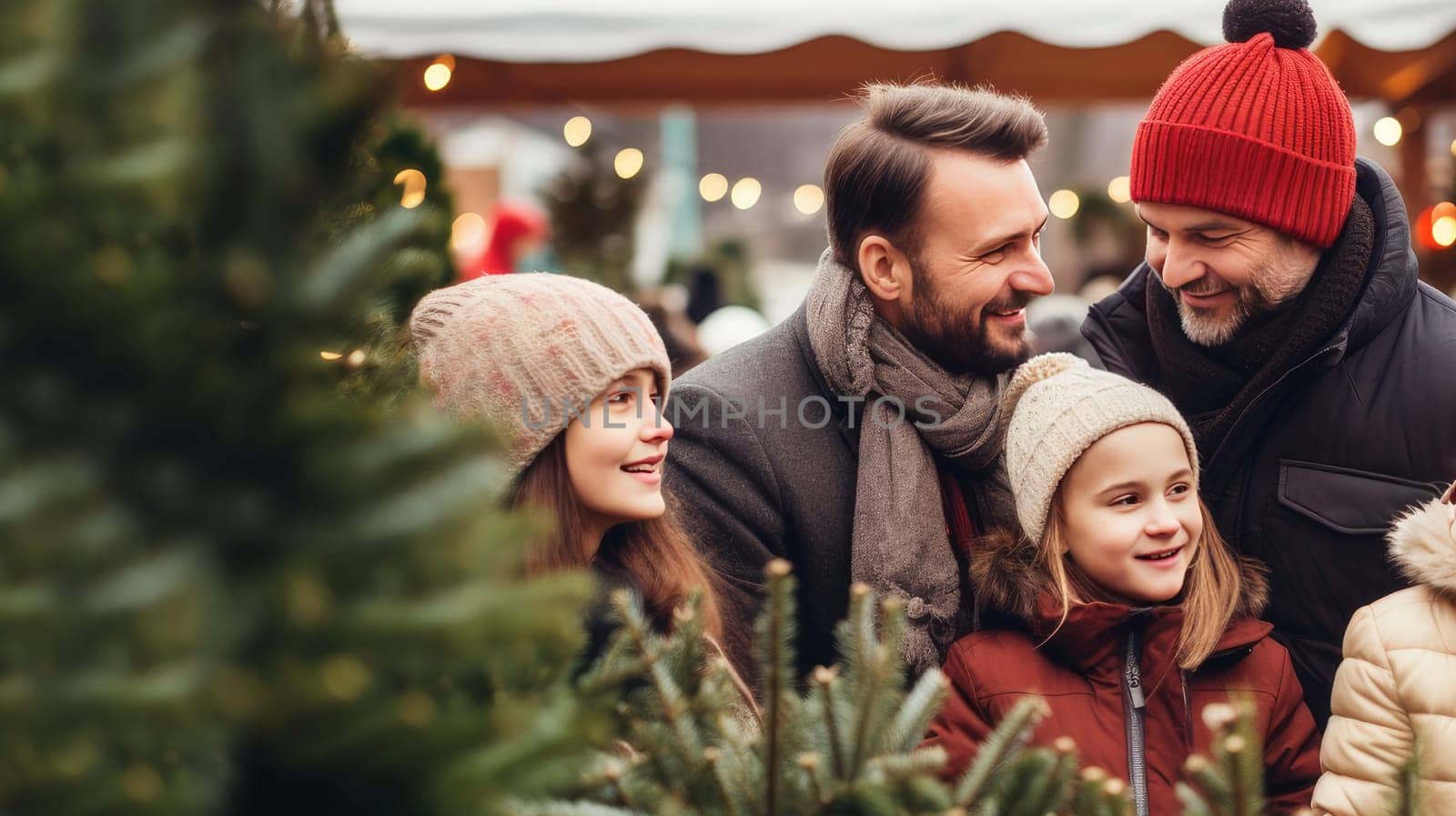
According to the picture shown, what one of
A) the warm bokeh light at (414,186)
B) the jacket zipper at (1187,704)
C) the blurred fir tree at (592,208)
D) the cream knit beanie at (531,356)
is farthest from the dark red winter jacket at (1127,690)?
the blurred fir tree at (592,208)

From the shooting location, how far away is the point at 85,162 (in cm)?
61

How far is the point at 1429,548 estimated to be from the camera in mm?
2070

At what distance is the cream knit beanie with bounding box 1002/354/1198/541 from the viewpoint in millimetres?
2314

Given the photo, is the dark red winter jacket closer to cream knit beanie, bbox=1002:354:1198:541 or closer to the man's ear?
cream knit beanie, bbox=1002:354:1198:541

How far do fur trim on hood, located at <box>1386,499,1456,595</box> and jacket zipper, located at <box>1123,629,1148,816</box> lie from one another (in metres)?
0.46

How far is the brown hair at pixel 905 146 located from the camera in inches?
107

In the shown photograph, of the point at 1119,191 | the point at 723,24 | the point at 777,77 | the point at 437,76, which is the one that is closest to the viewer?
the point at 723,24

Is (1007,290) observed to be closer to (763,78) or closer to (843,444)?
(843,444)

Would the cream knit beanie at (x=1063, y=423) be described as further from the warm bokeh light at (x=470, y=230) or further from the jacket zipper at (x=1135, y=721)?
the warm bokeh light at (x=470, y=230)

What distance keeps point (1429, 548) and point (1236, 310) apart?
684mm

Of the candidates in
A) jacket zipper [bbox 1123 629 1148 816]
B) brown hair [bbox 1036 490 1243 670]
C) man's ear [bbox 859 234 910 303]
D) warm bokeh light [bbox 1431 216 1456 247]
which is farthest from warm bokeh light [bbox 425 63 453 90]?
warm bokeh light [bbox 1431 216 1456 247]

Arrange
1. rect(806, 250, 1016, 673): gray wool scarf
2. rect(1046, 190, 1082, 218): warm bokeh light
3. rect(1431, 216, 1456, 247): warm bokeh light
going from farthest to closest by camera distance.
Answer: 1. rect(1046, 190, 1082, 218): warm bokeh light
2. rect(1431, 216, 1456, 247): warm bokeh light
3. rect(806, 250, 1016, 673): gray wool scarf

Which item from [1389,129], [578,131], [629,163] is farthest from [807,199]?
[1389,129]

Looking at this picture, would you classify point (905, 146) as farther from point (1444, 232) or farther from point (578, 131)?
point (578, 131)
